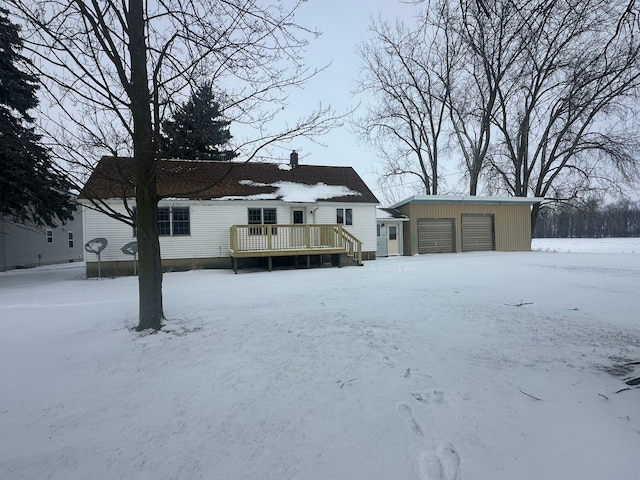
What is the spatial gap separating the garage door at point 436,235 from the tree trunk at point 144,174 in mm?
15943

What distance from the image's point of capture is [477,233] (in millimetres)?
19391

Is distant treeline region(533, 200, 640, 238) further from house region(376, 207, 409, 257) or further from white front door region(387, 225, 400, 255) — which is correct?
white front door region(387, 225, 400, 255)

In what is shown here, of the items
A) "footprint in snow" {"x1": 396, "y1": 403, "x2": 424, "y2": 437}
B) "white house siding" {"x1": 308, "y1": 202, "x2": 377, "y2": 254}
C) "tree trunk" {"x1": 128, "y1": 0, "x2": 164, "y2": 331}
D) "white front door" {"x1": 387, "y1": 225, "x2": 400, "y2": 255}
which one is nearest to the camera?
"footprint in snow" {"x1": 396, "y1": 403, "x2": 424, "y2": 437}

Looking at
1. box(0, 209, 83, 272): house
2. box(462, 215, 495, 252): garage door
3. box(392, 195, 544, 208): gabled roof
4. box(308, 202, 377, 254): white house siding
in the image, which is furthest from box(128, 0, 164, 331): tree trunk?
box(462, 215, 495, 252): garage door

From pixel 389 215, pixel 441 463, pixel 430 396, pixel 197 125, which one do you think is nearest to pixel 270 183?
pixel 389 215

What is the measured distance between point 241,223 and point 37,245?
54.8 feet

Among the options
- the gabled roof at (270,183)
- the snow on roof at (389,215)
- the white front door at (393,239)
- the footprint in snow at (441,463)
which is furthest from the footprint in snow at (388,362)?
the white front door at (393,239)

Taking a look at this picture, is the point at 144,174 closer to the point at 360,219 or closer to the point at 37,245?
the point at 360,219

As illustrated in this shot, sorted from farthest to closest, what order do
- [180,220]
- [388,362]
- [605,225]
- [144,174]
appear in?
[605,225] → [180,220] → [144,174] → [388,362]

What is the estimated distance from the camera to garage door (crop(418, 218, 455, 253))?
1861 cm

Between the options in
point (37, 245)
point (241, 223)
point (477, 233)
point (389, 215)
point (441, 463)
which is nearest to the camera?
point (441, 463)

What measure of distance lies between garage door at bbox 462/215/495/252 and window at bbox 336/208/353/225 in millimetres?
7862

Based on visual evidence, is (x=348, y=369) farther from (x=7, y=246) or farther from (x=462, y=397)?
(x=7, y=246)

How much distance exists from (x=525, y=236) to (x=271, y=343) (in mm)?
21128
